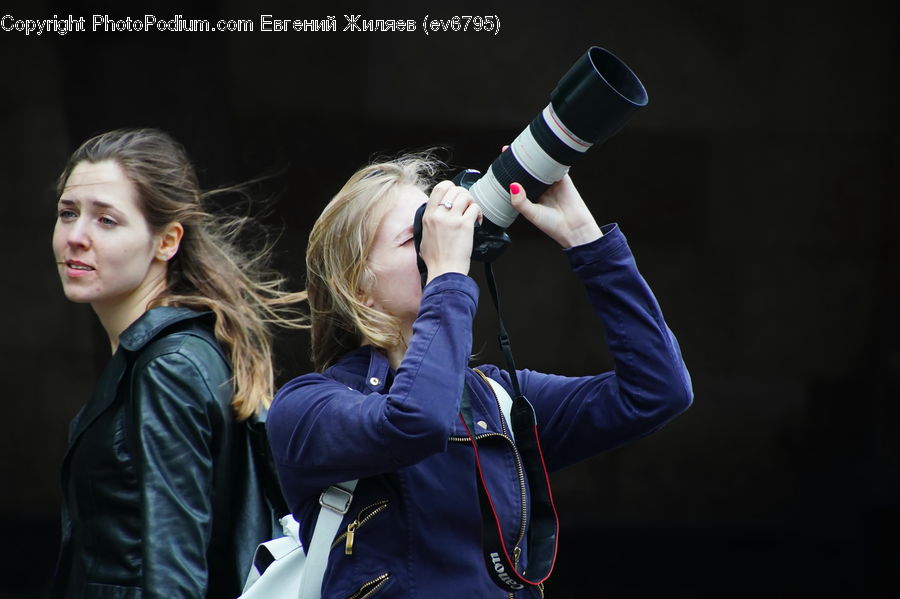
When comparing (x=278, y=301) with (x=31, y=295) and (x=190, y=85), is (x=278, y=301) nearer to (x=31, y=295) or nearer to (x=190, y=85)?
(x=190, y=85)

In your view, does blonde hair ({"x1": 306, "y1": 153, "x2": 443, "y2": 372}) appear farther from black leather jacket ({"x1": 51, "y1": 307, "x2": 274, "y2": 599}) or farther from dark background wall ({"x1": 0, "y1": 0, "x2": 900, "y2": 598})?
dark background wall ({"x1": 0, "y1": 0, "x2": 900, "y2": 598})

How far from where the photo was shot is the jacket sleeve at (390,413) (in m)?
1.67

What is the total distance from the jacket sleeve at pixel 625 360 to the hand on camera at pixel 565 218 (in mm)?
19

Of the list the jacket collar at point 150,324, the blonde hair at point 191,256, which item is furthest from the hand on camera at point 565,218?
the jacket collar at point 150,324

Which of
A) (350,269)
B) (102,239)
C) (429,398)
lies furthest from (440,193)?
(102,239)

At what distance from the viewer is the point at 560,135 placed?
1890mm

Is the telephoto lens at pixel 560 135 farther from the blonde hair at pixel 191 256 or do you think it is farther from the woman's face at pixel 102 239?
the woman's face at pixel 102 239

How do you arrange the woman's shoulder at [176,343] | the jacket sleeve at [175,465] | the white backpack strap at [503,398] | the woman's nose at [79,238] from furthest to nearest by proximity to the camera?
the woman's nose at [79,238] → the woman's shoulder at [176,343] → the jacket sleeve at [175,465] → the white backpack strap at [503,398]

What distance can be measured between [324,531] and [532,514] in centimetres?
33

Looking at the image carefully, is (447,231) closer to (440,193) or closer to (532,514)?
(440,193)

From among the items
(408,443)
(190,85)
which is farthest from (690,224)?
(408,443)

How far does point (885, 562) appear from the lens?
4562mm

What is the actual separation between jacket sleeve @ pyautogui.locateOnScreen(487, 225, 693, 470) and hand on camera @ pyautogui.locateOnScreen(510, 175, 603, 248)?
19 mm

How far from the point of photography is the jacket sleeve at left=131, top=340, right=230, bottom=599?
2.17m
